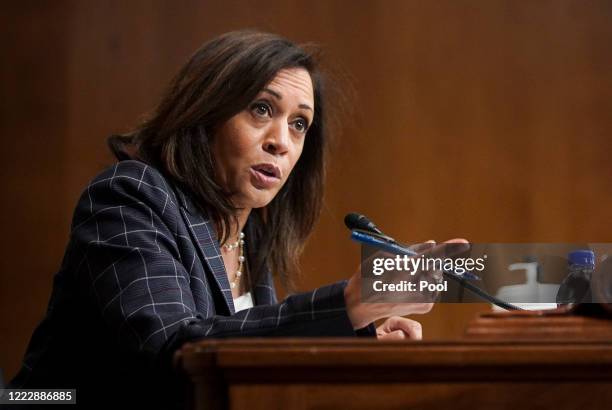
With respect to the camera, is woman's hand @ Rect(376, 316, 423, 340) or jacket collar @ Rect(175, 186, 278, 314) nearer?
jacket collar @ Rect(175, 186, 278, 314)

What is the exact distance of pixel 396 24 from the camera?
2885 mm

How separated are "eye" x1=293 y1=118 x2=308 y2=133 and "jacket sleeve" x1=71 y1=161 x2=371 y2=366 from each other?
40 centimetres

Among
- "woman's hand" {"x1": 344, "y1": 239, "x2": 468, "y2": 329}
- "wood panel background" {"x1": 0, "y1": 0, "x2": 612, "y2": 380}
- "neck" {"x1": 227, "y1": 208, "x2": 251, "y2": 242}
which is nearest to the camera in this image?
"woman's hand" {"x1": 344, "y1": 239, "x2": 468, "y2": 329}

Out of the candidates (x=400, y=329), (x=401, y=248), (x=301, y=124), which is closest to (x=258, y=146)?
(x=301, y=124)

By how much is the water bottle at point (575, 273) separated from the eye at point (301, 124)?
0.83m

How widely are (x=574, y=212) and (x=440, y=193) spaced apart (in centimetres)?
46

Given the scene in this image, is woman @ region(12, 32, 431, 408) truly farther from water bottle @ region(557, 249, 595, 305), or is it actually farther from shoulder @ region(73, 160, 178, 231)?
water bottle @ region(557, 249, 595, 305)

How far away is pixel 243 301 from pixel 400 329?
0.35 meters

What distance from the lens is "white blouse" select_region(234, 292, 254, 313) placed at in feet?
5.71

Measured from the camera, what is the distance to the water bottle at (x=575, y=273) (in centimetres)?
101

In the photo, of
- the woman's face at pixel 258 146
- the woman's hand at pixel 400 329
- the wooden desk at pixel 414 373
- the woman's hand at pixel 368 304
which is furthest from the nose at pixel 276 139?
the wooden desk at pixel 414 373

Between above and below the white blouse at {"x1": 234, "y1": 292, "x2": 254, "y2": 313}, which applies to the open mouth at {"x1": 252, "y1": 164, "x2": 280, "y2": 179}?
above

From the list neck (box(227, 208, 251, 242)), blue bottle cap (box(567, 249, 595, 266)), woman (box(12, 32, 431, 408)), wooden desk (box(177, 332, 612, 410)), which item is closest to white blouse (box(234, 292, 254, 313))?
woman (box(12, 32, 431, 408))

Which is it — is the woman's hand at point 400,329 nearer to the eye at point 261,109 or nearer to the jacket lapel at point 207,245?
the jacket lapel at point 207,245
